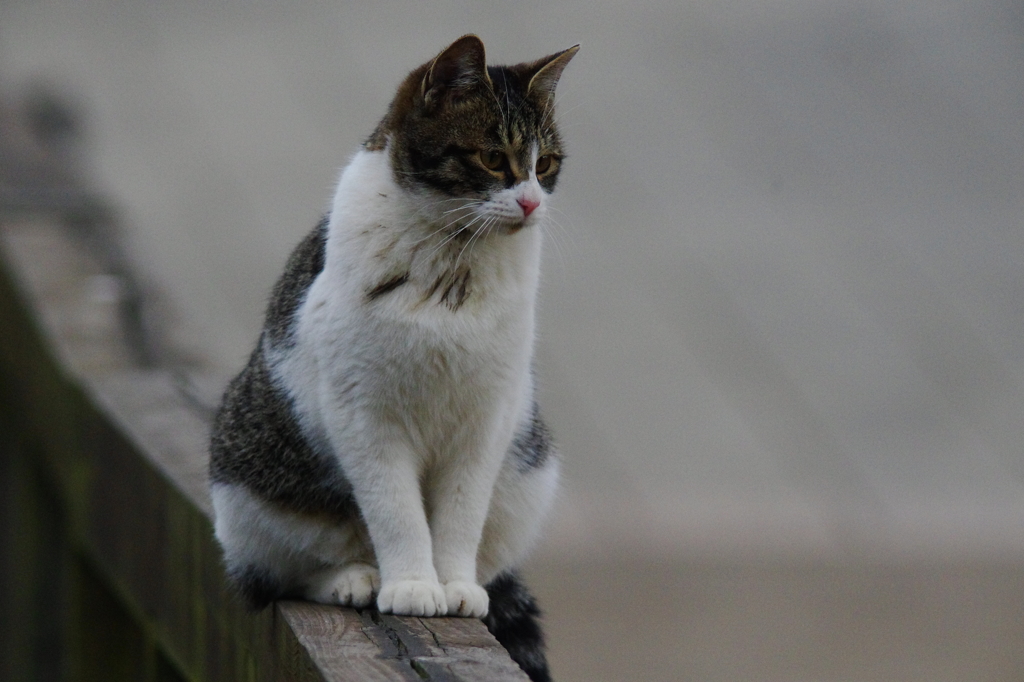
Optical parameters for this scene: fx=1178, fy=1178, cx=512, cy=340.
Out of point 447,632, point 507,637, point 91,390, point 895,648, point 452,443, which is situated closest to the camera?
point 447,632

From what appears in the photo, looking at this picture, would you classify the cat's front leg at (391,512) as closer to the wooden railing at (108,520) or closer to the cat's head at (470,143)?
the wooden railing at (108,520)

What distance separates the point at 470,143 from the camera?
94.7 inches

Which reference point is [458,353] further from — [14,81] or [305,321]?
[14,81]

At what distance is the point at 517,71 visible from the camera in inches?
101

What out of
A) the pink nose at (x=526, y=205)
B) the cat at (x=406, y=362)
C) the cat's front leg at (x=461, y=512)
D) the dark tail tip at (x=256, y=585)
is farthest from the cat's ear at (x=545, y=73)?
the dark tail tip at (x=256, y=585)

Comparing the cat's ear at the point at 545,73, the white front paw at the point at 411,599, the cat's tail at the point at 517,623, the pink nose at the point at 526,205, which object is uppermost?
the cat's ear at the point at 545,73

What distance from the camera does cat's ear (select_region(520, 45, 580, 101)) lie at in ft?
8.29

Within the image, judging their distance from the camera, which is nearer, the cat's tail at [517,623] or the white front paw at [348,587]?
the white front paw at [348,587]

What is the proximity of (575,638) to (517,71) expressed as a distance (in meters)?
2.68

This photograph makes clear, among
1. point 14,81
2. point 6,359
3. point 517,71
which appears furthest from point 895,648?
point 14,81

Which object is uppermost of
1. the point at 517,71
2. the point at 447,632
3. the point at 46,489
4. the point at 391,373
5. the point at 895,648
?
the point at 517,71

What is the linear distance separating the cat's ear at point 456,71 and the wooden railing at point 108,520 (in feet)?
3.50

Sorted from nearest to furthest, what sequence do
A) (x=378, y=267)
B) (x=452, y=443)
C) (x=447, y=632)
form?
(x=447, y=632), (x=378, y=267), (x=452, y=443)

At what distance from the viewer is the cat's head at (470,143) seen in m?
2.36
